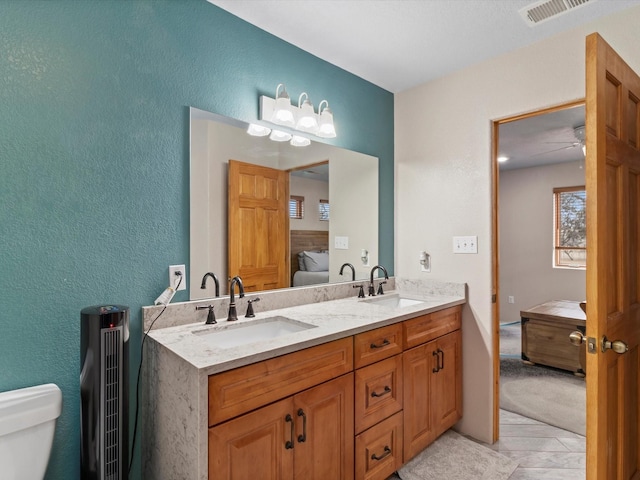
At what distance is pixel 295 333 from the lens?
1.54m

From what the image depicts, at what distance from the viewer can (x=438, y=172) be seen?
262 cm

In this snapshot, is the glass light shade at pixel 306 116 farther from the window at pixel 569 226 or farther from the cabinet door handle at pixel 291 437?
the window at pixel 569 226

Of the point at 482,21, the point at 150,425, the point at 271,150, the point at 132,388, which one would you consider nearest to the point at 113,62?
the point at 271,150

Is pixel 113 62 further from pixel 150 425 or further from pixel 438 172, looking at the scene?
pixel 438 172

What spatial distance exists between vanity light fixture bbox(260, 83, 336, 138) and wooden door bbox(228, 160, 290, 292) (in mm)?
285

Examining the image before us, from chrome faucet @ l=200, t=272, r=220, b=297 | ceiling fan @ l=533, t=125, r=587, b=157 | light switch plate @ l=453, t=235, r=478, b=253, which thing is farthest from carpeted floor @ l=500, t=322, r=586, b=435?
chrome faucet @ l=200, t=272, r=220, b=297

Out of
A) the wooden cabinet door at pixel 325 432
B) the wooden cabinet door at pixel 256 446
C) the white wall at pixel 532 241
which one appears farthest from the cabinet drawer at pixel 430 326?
the white wall at pixel 532 241

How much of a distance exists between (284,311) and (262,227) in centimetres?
49

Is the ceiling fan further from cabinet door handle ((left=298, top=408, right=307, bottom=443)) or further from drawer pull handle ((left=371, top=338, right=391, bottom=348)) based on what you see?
cabinet door handle ((left=298, top=408, right=307, bottom=443))

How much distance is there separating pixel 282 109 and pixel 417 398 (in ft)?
5.86

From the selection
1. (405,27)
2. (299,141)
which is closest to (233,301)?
(299,141)

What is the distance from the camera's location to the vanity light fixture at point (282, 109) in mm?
2002

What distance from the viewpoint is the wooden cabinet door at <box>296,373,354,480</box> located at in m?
1.45

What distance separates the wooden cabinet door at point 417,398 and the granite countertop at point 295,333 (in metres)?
0.25
